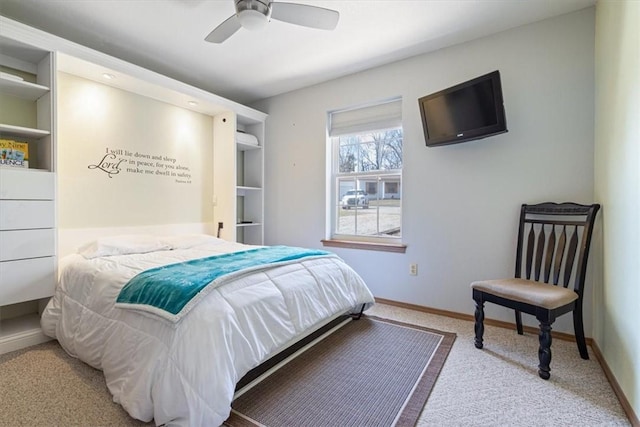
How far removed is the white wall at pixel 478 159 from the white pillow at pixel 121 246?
5.81 feet

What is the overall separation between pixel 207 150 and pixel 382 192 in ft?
7.45

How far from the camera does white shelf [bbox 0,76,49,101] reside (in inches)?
86.6

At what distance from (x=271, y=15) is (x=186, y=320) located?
188 centimetres

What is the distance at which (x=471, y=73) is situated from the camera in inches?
110

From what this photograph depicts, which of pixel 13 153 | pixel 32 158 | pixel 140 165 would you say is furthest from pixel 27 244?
pixel 140 165

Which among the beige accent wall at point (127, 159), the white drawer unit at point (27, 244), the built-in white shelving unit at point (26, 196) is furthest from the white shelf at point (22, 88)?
the white drawer unit at point (27, 244)

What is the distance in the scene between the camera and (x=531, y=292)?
1.96 meters

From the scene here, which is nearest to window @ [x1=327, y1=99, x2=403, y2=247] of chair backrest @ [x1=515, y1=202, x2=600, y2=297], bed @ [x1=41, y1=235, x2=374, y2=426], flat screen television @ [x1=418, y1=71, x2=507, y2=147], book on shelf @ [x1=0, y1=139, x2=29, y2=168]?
flat screen television @ [x1=418, y1=71, x2=507, y2=147]

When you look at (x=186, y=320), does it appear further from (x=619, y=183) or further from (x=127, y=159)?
(x=619, y=183)

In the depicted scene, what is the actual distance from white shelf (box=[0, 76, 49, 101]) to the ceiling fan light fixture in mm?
1722

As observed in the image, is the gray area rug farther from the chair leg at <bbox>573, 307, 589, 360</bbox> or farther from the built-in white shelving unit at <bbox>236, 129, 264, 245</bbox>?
the built-in white shelving unit at <bbox>236, 129, 264, 245</bbox>

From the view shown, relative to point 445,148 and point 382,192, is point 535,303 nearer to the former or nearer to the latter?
point 445,148

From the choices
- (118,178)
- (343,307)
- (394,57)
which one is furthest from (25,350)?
(394,57)

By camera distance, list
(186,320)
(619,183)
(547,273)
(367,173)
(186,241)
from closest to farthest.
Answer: (186,320) → (619,183) → (547,273) → (186,241) → (367,173)
